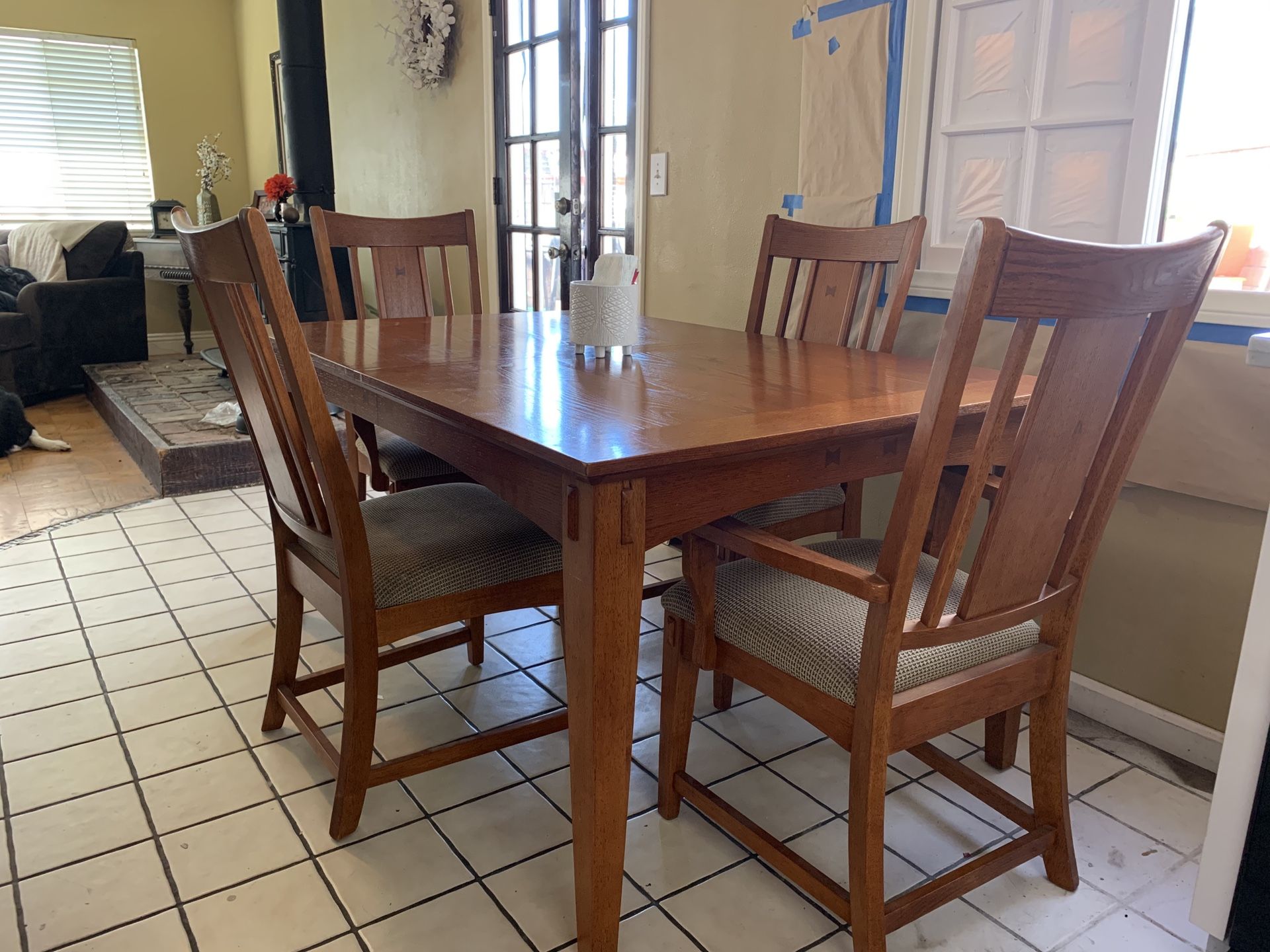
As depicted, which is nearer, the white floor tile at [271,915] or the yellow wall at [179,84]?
the white floor tile at [271,915]

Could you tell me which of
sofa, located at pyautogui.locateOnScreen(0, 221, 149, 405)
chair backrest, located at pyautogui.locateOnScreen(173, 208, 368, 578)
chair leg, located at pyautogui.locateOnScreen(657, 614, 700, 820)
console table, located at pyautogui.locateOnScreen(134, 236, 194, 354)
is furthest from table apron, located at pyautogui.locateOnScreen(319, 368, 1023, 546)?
console table, located at pyautogui.locateOnScreen(134, 236, 194, 354)

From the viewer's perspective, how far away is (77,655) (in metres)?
2.11

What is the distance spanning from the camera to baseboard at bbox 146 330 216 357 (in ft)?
20.7

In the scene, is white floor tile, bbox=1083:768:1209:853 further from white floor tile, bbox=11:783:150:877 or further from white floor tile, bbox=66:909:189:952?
white floor tile, bbox=11:783:150:877

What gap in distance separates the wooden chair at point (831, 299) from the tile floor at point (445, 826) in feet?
1.35

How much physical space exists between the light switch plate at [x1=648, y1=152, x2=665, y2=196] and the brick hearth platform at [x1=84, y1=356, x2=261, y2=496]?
150 cm

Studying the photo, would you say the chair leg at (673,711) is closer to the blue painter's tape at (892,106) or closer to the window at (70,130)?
the blue painter's tape at (892,106)

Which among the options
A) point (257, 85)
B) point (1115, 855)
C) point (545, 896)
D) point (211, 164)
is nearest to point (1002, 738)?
point (1115, 855)

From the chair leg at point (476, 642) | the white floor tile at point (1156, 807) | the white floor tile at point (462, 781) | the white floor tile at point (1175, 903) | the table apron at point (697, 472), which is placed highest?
the table apron at point (697, 472)

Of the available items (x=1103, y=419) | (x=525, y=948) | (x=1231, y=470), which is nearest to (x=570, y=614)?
(x=525, y=948)

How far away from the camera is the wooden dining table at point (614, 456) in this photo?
1081 mm

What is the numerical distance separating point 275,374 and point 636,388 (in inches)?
21.0

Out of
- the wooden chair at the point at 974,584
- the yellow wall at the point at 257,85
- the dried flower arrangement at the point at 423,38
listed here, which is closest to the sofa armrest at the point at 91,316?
the yellow wall at the point at 257,85

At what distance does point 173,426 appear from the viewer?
3.76 metres
